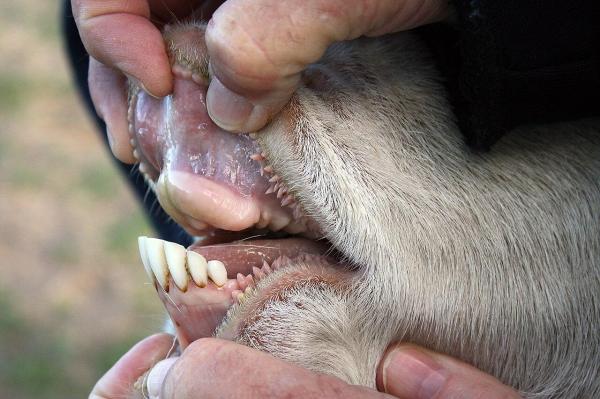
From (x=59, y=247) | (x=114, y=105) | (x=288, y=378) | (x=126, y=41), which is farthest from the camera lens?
(x=59, y=247)

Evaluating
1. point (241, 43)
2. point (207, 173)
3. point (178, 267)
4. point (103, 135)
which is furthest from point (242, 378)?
point (103, 135)

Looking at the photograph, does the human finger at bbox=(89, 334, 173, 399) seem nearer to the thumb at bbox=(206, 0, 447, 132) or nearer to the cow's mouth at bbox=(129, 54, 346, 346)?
the cow's mouth at bbox=(129, 54, 346, 346)

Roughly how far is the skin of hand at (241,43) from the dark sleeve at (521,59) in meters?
0.07

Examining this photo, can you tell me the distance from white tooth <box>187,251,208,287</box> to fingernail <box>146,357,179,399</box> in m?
0.13

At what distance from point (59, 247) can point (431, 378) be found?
9.55 feet

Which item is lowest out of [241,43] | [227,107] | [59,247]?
[59,247]

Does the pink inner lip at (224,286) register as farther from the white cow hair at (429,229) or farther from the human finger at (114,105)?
the human finger at (114,105)

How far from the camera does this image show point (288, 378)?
1084 millimetres

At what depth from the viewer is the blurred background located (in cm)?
346

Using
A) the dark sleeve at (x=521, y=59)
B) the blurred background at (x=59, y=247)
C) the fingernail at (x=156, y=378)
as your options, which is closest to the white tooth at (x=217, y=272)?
the fingernail at (x=156, y=378)

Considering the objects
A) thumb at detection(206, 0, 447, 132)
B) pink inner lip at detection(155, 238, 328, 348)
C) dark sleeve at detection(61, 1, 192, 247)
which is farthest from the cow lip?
dark sleeve at detection(61, 1, 192, 247)

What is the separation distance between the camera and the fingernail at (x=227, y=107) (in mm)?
1097

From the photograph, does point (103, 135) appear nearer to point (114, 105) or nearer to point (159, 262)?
point (114, 105)

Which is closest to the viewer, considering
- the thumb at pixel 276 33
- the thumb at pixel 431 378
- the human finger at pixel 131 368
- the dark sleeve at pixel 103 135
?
the thumb at pixel 276 33
